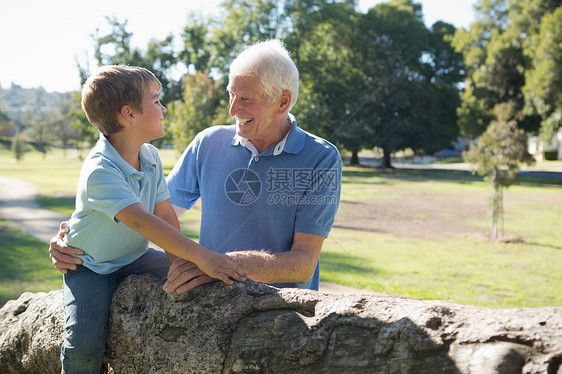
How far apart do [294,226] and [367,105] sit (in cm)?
3303

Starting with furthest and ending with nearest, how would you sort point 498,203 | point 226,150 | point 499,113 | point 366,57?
point 366,57 < point 499,113 < point 498,203 < point 226,150

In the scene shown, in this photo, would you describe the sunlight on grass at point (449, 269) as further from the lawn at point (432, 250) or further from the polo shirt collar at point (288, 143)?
the polo shirt collar at point (288, 143)

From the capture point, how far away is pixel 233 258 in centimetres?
217

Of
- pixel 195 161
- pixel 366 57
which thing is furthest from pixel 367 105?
pixel 195 161

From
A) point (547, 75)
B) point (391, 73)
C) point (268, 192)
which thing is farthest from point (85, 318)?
point (391, 73)

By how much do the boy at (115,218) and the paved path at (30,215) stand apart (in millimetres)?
5466

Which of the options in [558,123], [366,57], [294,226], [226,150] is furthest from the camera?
[366,57]

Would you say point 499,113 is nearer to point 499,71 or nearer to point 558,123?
point 558,123

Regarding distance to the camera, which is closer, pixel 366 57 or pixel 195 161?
pixel 195 161

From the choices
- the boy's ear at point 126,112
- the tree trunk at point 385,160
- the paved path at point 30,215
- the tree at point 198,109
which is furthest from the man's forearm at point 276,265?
the tree trunk at point 385,160

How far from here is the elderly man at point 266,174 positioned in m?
2.54

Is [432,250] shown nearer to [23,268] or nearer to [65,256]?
[23,268]

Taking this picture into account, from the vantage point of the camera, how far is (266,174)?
2.68 meters

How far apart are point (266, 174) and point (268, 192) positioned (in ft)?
A: 0.34
